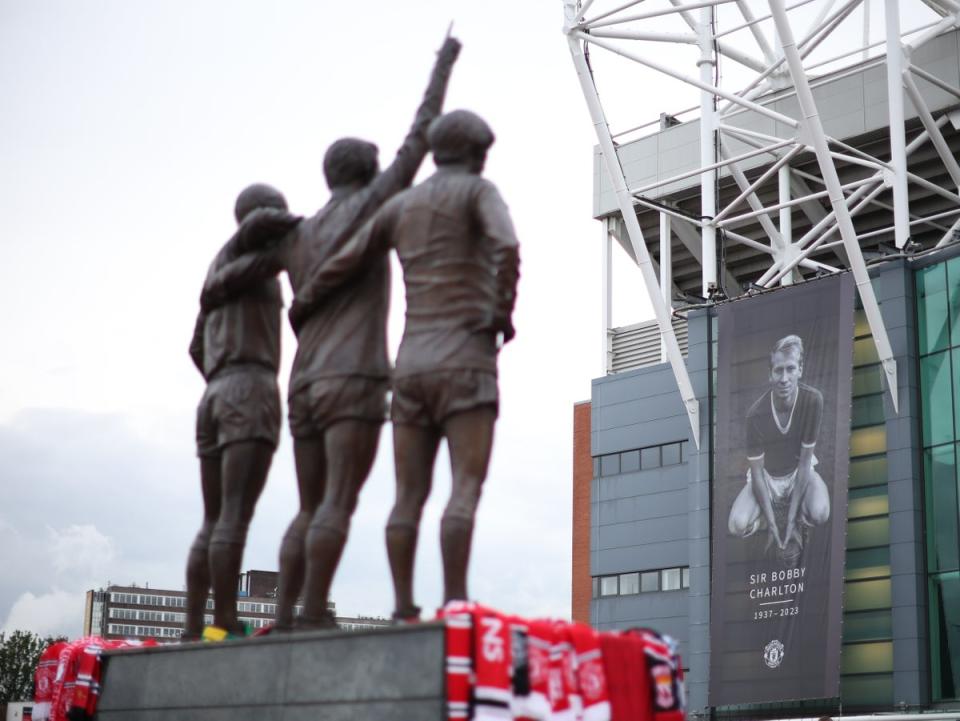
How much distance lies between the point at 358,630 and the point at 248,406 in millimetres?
2843

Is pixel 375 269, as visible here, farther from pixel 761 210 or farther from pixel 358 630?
pixel 761 210

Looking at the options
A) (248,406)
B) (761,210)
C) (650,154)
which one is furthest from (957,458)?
(248,406)

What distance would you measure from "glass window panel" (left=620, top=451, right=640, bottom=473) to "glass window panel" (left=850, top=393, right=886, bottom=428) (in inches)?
365

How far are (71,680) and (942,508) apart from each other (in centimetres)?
2519

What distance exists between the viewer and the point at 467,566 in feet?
31.4

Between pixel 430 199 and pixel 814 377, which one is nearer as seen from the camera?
pixel 430 199

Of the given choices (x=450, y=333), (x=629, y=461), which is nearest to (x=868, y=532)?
(x=629, y=461)

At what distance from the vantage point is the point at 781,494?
35.2 m

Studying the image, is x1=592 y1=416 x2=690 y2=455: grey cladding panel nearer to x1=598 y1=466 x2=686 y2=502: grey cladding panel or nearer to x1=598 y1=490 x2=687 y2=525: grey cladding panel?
x1=598 y1=466 x2=686 y2=502: grey cladding panel

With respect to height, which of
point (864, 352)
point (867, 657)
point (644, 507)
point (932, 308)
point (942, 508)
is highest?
point (932, 308)

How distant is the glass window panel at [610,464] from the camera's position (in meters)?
44.5

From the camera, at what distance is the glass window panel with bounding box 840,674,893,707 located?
33.4 meters

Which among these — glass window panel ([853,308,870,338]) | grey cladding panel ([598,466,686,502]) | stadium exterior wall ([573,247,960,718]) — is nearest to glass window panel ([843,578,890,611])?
stadium exterior wall ([573,247,960,718])

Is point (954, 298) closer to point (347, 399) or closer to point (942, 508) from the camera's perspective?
point (942, 508)
